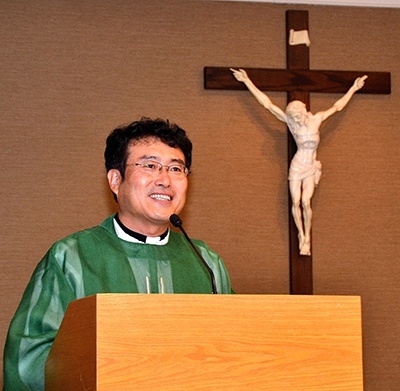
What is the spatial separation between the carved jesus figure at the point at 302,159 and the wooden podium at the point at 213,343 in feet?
9.72

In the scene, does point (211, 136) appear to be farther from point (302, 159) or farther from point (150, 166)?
point (150, 166)

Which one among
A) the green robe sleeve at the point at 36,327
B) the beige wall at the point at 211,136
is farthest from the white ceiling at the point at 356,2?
the green robe sleeve at the point at 36,327

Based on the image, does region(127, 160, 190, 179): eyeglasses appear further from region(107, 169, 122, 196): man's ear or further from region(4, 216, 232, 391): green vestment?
region(4, 216, 232, 391): green vestment

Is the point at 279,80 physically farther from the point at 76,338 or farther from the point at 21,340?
the point at 76,338

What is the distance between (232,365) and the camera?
2543 mm

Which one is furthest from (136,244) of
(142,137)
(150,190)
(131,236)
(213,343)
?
(213,343)

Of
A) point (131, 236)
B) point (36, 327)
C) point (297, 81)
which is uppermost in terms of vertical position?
point (297, 81)

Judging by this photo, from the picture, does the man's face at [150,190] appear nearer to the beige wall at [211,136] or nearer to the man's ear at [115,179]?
the man's ear at [115,179]

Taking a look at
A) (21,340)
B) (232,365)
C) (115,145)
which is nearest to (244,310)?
(232,365)

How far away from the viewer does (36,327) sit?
130 inches

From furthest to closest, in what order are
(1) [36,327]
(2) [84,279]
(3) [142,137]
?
(3) [142,137], (2) [84,279], (1) [36,327]

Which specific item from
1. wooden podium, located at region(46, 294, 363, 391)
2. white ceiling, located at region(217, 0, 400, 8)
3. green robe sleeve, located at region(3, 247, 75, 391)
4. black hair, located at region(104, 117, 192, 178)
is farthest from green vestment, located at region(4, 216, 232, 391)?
white ceiling, located at region(217, 0, 400, 8)

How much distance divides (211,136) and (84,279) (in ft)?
7.73

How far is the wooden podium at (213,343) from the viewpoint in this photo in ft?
8.10
